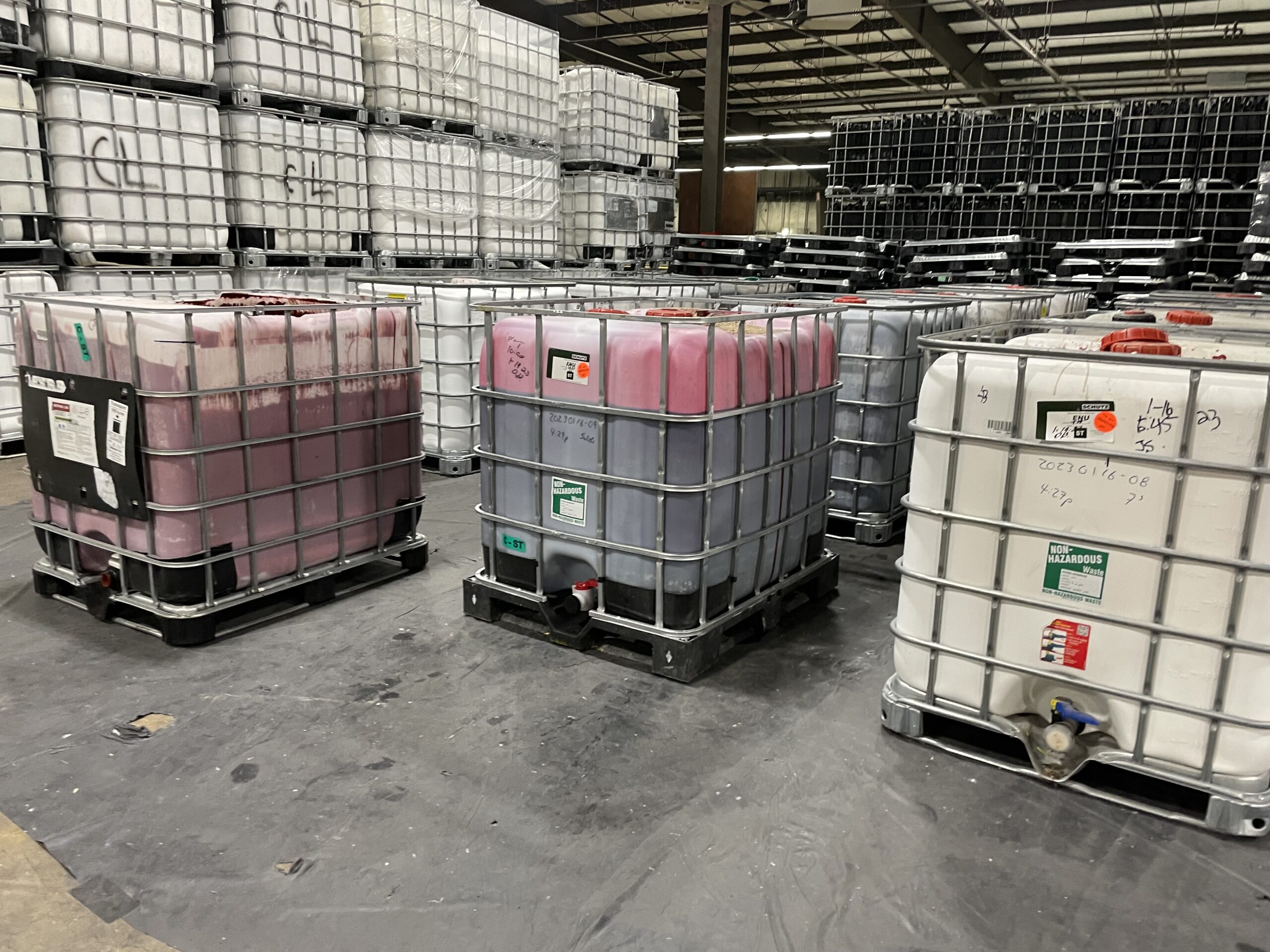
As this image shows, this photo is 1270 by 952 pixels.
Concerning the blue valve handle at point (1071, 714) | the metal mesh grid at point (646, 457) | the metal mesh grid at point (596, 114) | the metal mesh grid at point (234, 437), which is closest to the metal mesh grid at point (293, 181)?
the metal mesh grid at point (596, 114)

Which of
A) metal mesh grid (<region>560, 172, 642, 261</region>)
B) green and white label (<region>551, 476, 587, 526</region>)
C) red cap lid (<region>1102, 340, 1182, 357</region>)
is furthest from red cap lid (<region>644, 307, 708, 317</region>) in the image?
metal mesh grid (<region>560, 172, 642, 261</region>)

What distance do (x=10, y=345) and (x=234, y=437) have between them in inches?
197

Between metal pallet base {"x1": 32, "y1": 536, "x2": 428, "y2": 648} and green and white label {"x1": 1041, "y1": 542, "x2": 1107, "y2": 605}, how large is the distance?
3.52 metres

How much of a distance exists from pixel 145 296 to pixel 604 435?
12.4 feet

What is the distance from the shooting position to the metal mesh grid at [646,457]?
3787mm

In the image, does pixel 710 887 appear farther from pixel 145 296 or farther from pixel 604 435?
pixel 145 296

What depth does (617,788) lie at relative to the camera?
306 cm

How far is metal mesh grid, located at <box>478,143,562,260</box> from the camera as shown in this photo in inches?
445

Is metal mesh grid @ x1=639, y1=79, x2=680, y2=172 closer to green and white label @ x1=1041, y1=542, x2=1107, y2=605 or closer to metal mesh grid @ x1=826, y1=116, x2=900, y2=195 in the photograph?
metal mesh grid @ x1=826, y1=116, x2=900, y2=195

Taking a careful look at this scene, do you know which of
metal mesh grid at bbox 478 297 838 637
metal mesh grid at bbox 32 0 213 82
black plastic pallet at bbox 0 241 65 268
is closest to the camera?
metal mesh grid at bbox 478 297 838 637

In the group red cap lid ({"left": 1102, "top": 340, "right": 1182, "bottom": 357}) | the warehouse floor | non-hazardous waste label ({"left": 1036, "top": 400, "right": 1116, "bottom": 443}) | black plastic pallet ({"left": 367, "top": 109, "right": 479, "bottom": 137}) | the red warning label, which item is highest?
black plastic pallet ({"left": 367, "top": 109, "right": 479, "bottom": 137})

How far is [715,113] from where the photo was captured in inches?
596

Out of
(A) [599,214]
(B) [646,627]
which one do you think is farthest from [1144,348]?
(A) [599,214]

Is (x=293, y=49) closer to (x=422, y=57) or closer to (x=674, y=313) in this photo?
(x=422, y=57)
